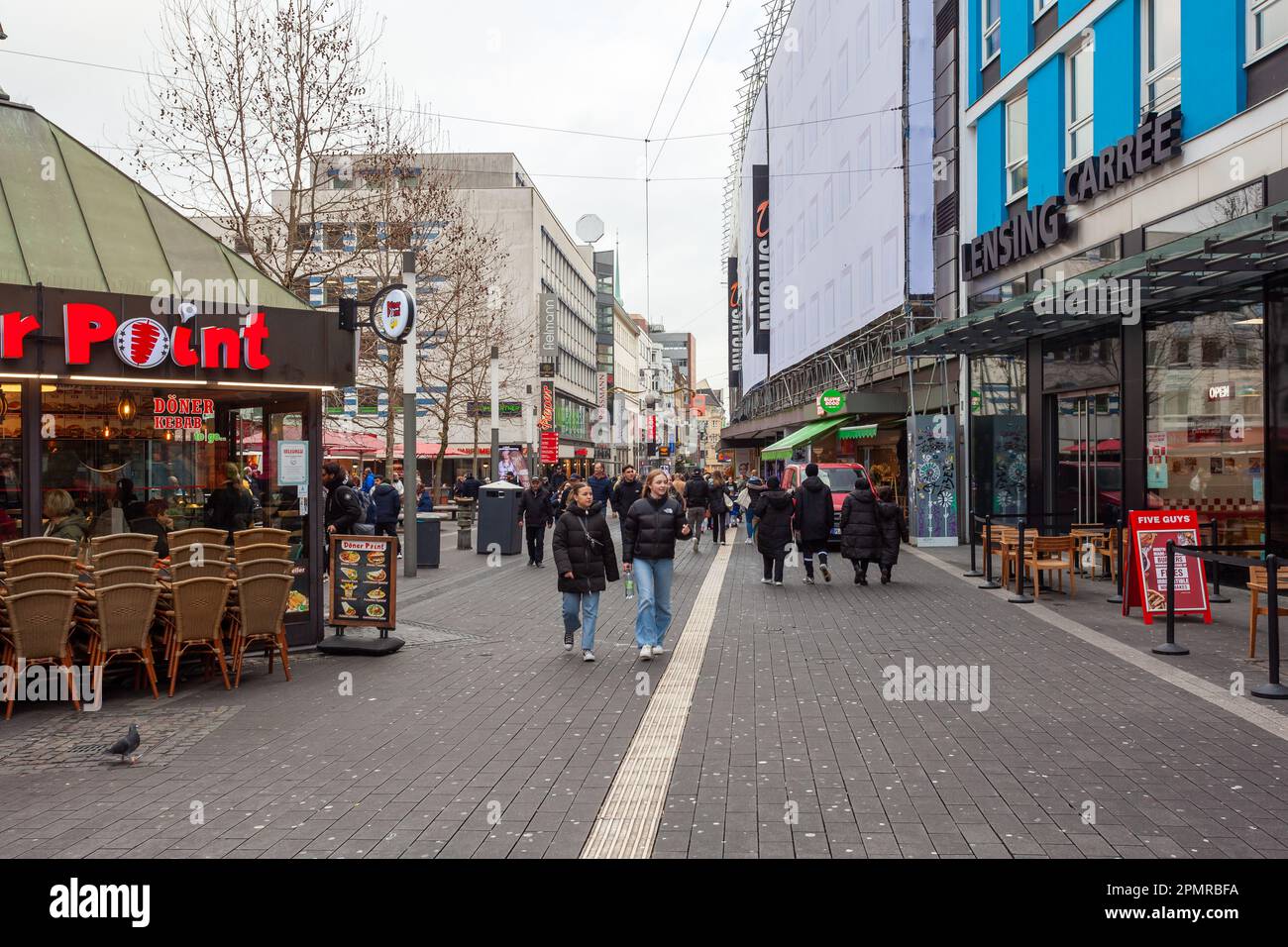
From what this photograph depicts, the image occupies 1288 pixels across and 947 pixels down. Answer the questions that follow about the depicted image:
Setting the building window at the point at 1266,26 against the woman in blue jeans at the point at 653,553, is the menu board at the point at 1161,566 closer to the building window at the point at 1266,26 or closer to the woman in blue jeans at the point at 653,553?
the woman in blue jeans at the point at 653,553

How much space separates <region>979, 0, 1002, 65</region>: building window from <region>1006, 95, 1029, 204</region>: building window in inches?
57.2

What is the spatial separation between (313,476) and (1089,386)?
44.2 feet

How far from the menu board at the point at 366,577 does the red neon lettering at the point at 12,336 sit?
10.3ft

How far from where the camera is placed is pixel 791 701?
25.7 ft

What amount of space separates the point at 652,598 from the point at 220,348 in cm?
460

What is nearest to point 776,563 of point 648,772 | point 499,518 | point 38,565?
point 499,518

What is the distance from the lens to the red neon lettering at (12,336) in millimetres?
8477

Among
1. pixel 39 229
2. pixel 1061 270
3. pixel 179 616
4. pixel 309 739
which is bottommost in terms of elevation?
pixel 309 739

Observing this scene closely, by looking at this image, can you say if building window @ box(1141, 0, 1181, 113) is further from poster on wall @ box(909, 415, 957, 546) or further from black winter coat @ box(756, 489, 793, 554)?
black winter coat @ box(756, 489, 793, 554)

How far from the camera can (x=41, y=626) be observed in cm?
781

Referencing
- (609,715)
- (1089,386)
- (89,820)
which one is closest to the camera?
(89,820)

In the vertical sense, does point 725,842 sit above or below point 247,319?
below

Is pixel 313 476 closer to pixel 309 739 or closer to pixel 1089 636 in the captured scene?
pixel 309 739

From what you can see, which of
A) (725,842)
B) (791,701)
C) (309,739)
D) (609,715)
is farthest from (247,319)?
(725,842)
